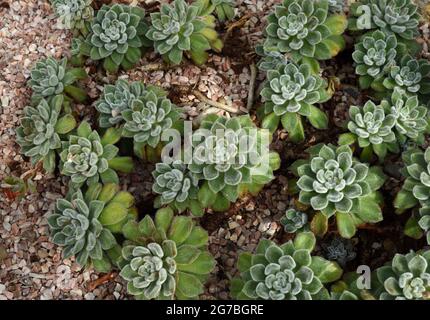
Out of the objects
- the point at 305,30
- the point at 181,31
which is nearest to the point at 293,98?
the point at 305,30

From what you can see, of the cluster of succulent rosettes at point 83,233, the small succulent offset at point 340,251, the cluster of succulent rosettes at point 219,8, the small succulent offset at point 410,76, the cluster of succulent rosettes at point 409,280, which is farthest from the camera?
the cluster of succulent rosettes at point 219,8

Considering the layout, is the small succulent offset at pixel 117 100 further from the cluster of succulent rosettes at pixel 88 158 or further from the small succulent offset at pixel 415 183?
the small succulent offset at pixel 415 183

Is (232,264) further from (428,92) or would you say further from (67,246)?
(428,92)

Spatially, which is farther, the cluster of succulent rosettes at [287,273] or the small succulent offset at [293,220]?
the small succulent offset at [293,220]

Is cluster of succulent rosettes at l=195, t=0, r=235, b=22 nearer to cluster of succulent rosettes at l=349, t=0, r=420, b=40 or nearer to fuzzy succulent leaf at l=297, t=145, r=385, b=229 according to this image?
cluster of succulent rosettes at l=349, t=0, r=420, b=40

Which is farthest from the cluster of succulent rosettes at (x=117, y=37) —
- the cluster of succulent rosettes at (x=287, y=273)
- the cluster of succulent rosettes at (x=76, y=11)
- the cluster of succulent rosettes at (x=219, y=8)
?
the cluster of succulent rosettes at (x=287, y=273)

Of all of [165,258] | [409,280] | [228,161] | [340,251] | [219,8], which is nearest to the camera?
[409,280]

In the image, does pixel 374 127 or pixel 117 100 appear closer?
pixel 374 127

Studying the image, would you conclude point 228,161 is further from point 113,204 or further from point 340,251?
point 340,251
